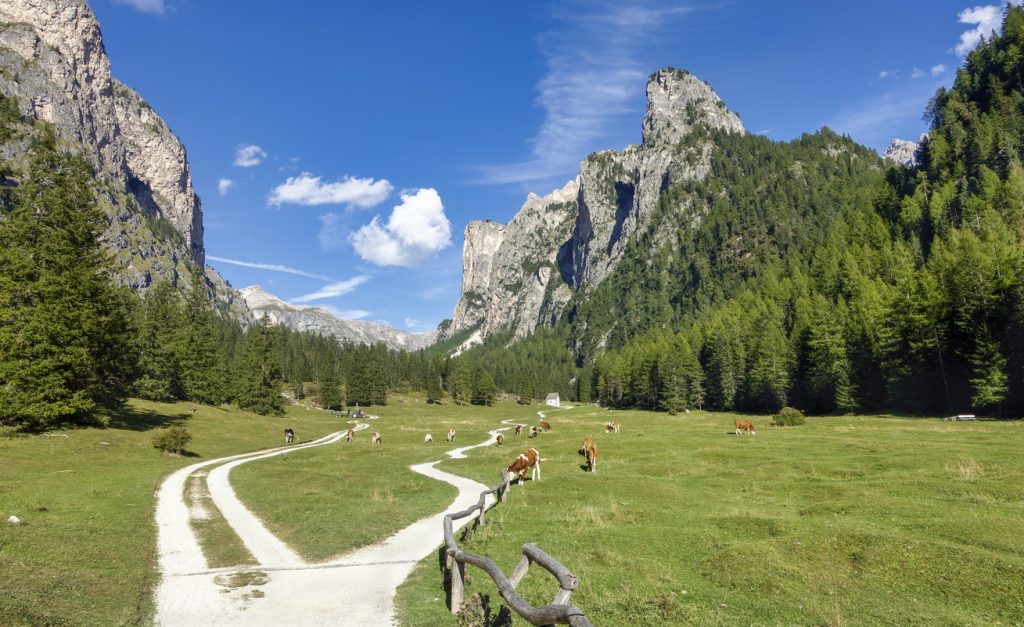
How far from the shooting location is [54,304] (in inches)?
1759

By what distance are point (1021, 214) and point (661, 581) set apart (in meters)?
132

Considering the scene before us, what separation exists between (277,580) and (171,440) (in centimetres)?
3881

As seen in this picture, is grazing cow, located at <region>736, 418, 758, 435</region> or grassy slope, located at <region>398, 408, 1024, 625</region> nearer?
grassy slope, located at <region>398, 408, 1024, 625</region>

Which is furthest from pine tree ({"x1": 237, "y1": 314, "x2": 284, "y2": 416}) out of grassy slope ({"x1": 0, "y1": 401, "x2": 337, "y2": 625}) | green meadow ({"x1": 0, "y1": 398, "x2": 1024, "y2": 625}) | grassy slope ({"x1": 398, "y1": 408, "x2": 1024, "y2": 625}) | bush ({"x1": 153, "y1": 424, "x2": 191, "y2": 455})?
grassy slope ({"x1": 398, "y1": 408, "x2": 1024, "y2": 625})

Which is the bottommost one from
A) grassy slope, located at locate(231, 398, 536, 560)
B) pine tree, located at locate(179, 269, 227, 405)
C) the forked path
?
grassy slope, located at locate(231, 398, 536, 560)

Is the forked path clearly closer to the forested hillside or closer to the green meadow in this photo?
the green meadow

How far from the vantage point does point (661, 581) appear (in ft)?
46.4

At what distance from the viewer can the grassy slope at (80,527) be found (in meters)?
11.7

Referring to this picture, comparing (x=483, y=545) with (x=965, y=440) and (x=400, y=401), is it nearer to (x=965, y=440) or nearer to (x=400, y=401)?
(x=965, y=440)

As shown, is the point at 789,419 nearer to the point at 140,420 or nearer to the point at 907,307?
the point at 907,307

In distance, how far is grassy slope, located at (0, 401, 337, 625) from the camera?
11.7 metres

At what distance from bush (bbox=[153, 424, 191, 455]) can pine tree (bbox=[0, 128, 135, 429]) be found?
7181 millimetres

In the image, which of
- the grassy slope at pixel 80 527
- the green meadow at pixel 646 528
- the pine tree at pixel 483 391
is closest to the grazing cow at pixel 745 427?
the green meadow at pixel 646 528

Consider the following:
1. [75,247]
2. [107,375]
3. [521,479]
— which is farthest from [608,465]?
[75,247]
